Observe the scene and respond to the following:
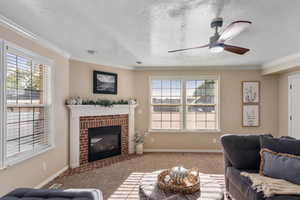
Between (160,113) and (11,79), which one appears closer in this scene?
(11,79)

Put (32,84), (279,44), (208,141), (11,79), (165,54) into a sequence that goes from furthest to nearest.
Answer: (208,141)
(165,54)
(279,44)
(32,84)
(11,79)

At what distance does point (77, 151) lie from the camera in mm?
3746

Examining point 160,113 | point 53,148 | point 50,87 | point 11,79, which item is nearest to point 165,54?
point 160,113

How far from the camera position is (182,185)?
1.79 m

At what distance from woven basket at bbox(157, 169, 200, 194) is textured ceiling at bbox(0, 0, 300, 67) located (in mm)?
1931

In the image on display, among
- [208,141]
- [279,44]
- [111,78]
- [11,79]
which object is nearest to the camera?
[11,79]

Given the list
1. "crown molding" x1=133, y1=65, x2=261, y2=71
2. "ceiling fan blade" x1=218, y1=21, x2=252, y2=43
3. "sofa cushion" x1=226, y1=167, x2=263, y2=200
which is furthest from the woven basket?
"crown molding" x1=133, y1=65, x2=261, y2=71

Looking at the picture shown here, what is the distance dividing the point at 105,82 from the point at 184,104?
2.37 m

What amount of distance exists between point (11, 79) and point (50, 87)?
2.67 ft

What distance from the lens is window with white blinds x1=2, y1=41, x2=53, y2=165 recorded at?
7.34 feet

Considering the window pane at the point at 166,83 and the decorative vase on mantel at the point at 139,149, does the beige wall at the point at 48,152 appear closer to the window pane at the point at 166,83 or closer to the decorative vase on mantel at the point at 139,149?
the decorative vase on mantel at the point at 139,149

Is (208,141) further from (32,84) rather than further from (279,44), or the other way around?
(32,84)

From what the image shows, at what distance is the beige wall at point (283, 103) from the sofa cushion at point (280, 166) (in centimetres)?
322

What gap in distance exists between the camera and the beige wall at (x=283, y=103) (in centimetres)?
439
